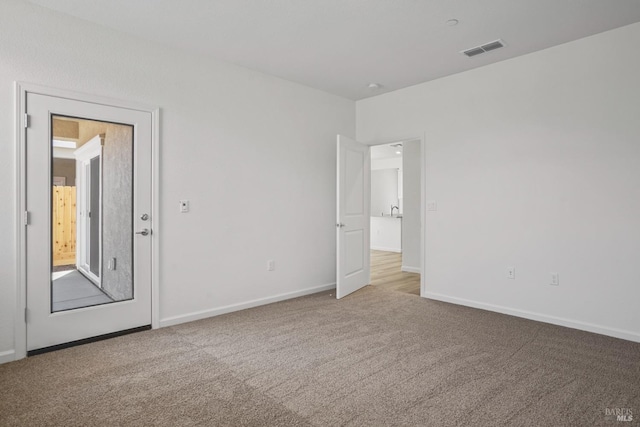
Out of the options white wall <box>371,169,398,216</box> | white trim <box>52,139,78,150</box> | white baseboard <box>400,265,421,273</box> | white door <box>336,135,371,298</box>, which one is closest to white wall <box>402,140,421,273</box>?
white baseboard <box>400,265,421,273</box>

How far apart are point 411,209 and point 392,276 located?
1.28 metres

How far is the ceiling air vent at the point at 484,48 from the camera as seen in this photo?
3604 mm

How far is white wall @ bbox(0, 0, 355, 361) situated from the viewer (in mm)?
2857

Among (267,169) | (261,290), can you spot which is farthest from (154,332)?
(267,169)

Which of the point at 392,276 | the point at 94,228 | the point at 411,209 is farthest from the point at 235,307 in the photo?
the point at 411,209

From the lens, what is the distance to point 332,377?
2539 mm

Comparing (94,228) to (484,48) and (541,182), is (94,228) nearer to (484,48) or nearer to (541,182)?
(484,48)

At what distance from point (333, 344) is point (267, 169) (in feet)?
7.32

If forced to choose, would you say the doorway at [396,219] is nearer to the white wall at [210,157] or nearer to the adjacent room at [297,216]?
the adjacent room at [297,216]

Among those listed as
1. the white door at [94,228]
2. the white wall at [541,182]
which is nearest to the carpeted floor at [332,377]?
the white door at [94,228]

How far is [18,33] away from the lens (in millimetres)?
2820

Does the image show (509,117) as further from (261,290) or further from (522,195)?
(261,290)

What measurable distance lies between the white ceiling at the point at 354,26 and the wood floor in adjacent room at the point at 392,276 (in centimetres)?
295

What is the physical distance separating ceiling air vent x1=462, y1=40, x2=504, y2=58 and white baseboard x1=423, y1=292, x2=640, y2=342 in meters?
2.72
